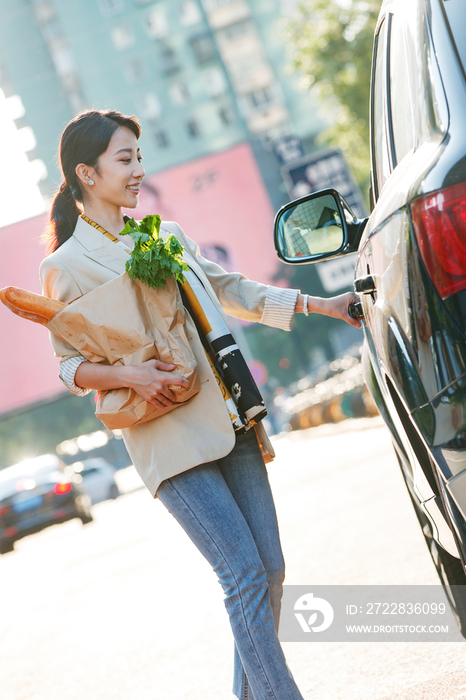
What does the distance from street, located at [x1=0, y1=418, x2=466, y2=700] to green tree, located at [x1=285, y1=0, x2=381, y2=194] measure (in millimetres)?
14976

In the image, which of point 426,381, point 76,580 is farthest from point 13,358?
point 426,381

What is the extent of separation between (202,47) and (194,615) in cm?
6514

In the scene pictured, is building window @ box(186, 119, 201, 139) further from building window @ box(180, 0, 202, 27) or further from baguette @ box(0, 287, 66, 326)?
baguette @ box(0, 287, 66, 326)

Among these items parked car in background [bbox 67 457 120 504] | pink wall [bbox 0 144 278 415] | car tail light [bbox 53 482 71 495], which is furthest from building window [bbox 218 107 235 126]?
car tail light [bbox 53 482 71 495]

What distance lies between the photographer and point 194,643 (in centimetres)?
478

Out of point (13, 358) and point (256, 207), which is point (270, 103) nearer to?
point (256, 207)

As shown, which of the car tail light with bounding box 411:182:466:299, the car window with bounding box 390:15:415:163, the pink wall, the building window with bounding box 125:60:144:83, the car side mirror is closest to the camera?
the car tail light with bounding box 411:182:466:299

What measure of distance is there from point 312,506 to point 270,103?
2350 inches

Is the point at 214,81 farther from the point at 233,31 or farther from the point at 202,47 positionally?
the point at 233,31

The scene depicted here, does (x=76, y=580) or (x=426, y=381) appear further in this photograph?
(x=76, y=580)

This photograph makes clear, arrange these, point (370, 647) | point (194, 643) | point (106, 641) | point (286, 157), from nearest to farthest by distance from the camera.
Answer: point (370, 647), point (194, 643), point (106, 641), point (286, 157)

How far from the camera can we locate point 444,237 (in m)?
1.66

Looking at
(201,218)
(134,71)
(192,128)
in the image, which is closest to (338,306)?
(201,218)

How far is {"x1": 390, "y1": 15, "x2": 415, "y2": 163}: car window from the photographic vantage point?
1.98 meters
